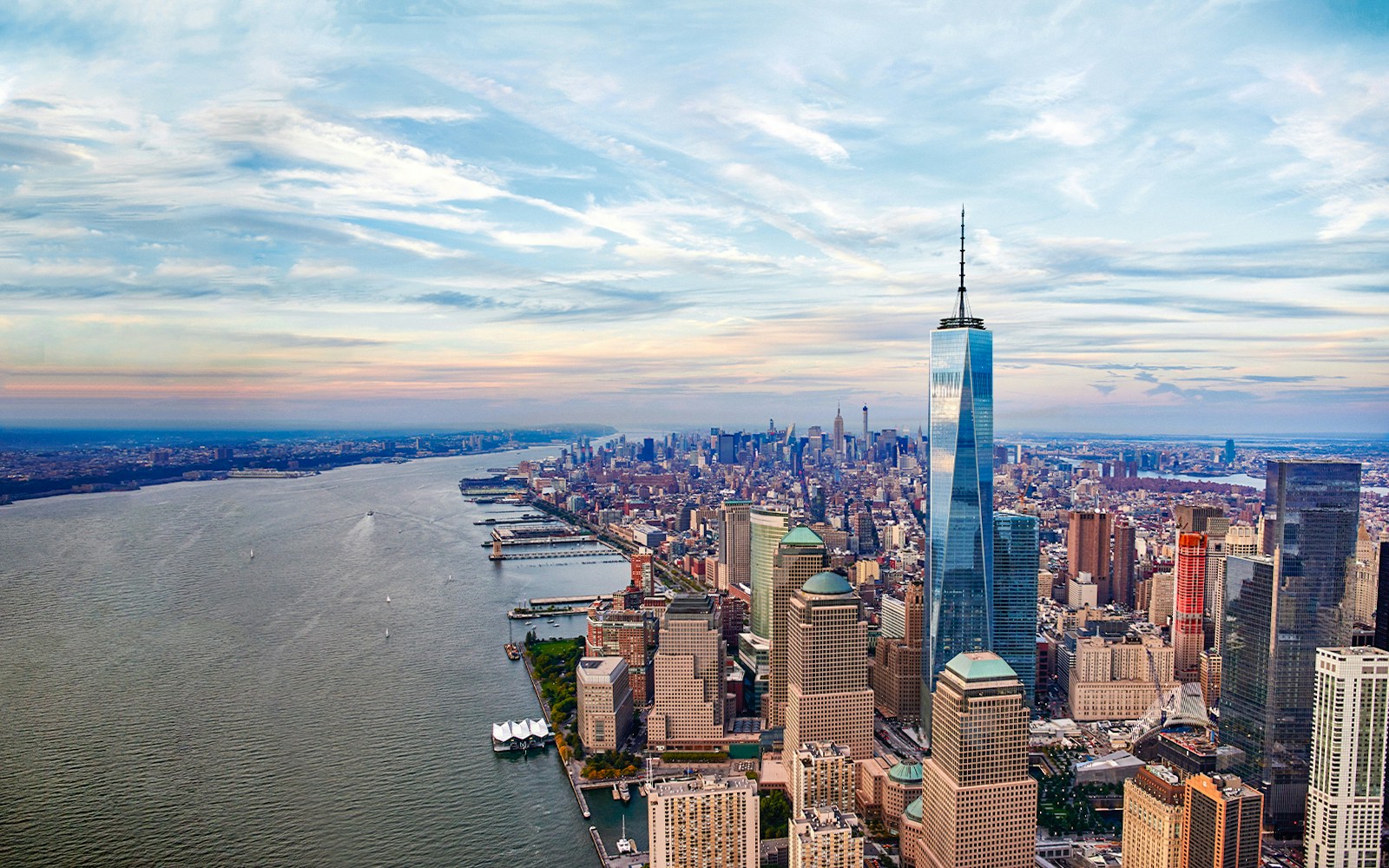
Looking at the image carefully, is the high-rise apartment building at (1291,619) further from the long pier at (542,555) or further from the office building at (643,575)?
the long pier at (542,555)

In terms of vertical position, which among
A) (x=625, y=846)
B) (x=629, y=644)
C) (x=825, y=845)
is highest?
(x=825, y=845)

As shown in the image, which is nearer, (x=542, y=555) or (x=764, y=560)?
(x=764, y=560)

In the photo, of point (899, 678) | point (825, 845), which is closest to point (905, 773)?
point (825, 845)

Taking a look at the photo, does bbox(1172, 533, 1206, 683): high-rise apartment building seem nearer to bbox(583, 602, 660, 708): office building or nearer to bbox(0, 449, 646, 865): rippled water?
bbox(583, 602, 660, 708): office building

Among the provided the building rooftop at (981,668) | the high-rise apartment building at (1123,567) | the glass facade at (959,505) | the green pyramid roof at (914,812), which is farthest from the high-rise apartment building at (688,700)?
the high-rise apartment building at (1123,567)

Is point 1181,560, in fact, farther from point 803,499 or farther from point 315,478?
point 315,478

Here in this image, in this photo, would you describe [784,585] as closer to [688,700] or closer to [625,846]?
[688,700]

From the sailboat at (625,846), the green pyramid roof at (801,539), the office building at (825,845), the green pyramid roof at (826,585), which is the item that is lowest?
the sailboat at (625,846)

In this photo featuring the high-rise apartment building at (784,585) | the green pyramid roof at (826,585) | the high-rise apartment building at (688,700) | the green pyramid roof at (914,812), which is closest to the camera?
the green pyramid roof at (914,812)
